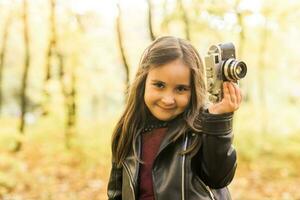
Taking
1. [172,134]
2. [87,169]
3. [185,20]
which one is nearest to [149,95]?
[172,134]

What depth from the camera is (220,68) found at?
4.49 ft

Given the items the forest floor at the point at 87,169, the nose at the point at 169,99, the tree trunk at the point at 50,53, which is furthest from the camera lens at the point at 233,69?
the tree trunk at the point at 50,53

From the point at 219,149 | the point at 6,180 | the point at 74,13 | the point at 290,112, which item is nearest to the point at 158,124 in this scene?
the point at 219,149

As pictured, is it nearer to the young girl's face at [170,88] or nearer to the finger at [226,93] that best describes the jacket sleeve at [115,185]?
the young girl's face at [170,88]

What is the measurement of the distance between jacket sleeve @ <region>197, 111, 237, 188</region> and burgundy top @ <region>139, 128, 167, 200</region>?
212 millimetres

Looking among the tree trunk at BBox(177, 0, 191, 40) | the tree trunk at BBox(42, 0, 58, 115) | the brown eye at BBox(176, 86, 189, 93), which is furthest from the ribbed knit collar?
the tree trunk at BBox(42, 0, 58, 115)

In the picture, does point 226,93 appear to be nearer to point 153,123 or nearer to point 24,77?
point 153,123

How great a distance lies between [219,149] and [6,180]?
4578 millimetres

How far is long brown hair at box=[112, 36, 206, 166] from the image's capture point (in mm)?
Answer: 1518

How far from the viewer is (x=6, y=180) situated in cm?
541

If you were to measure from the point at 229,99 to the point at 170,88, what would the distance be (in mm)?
254

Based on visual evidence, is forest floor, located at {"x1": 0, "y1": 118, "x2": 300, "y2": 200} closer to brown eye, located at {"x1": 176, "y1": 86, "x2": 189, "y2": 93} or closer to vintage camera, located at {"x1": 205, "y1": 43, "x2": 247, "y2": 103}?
brown eye, located at {"x1": 176, "y1": 86, "x2": 189, "y2": 93}

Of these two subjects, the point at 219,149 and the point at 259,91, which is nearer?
the point at 219,149

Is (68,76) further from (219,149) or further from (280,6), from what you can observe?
(219,149)
